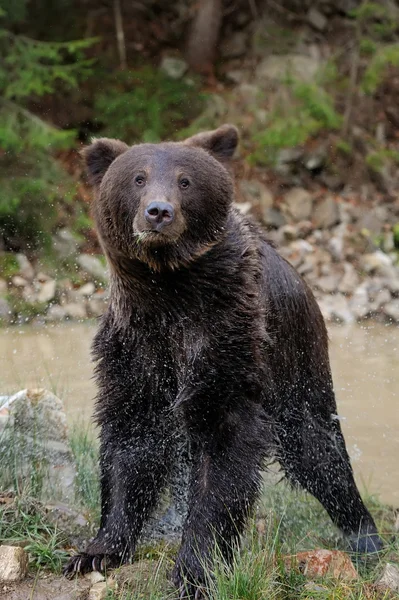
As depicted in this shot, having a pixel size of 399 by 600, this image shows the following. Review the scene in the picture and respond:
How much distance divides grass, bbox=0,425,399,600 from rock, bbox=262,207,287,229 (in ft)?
30.3

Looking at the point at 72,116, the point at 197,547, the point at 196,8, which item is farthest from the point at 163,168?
the point at 196,8

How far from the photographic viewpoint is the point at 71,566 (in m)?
4.29

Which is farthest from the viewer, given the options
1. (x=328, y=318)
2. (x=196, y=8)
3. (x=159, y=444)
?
(x=196, y=8)

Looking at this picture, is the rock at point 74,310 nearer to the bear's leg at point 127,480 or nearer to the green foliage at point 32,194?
the green foliage at point 32,194

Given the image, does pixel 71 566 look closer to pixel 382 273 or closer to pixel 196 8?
pixel 382 273

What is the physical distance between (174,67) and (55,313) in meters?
6.26

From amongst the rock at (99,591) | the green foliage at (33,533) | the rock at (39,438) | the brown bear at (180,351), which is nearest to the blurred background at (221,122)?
the rock at (39,438)

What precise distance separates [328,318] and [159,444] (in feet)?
28.1

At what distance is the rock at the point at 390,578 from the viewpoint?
163 inches

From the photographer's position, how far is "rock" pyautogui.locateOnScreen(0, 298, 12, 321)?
12094mm

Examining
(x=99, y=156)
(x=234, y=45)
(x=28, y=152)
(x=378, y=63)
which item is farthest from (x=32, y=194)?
(x=99, y=156)

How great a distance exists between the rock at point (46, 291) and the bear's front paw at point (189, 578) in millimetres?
8878

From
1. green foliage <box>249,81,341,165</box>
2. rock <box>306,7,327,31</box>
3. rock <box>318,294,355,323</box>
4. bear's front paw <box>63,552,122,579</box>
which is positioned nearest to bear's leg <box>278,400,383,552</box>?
bear's front paw <box>63,552,122,579</box>

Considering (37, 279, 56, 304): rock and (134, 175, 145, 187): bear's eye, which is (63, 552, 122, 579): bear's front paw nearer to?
(134, 175, 145, 187): bear's eye
